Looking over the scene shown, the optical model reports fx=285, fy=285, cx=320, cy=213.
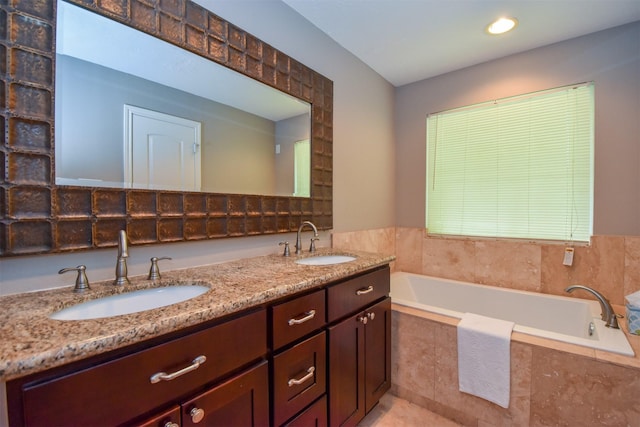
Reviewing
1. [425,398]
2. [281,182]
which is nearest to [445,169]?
[281,182]

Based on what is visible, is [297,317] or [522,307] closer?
[297,317]

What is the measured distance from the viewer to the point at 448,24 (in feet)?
6.16

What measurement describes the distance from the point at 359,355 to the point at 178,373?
98 cm

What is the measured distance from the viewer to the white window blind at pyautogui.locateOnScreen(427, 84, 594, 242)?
6.73 feet

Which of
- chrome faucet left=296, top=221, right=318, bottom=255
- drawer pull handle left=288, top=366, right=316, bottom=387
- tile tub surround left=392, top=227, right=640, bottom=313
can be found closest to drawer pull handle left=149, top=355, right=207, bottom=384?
drawer pull handle left=288, top=366, right=316, bottom=387

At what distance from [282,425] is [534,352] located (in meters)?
1.29

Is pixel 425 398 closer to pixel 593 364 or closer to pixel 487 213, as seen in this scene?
pixel 593 364

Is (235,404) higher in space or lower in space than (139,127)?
lower

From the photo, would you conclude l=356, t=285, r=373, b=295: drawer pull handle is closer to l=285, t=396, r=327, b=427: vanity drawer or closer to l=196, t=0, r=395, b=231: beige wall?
l=285, t=396, r=327, b=427: vanity drawer

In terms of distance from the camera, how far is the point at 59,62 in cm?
96

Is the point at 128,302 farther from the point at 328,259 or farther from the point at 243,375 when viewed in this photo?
the point at 328,259

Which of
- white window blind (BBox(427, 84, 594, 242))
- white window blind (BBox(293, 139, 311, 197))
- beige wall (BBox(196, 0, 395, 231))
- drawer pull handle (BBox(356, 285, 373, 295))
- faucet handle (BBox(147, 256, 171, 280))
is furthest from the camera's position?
white window blind (BBox(427, 84, 594, 242))

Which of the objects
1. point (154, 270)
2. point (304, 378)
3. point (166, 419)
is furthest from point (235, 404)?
point (154, 270)

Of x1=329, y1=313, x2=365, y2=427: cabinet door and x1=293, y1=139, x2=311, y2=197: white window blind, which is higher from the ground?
x1=293, y1=139, x2=311, y2=197: white window blind
